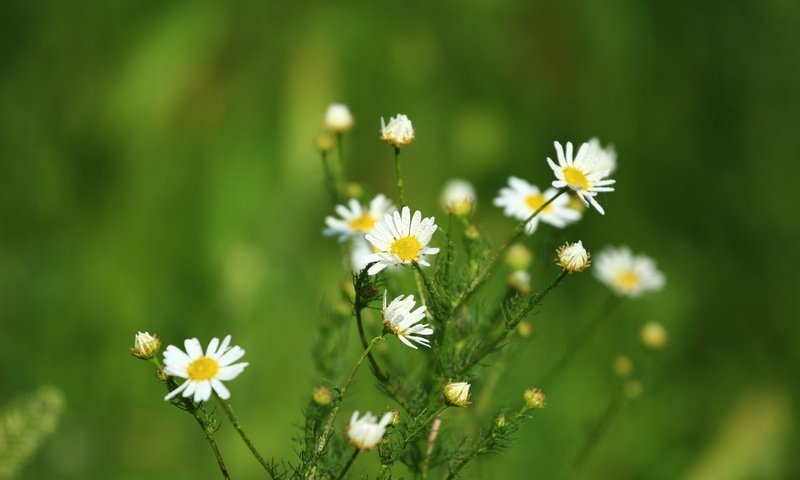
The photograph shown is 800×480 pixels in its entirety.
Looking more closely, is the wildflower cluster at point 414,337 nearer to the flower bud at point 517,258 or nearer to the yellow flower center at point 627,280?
the flower bud at point 517,258

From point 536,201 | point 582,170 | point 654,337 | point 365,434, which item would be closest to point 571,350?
point 654,337

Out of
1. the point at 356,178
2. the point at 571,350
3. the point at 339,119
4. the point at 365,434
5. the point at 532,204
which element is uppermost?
the point at 356,178

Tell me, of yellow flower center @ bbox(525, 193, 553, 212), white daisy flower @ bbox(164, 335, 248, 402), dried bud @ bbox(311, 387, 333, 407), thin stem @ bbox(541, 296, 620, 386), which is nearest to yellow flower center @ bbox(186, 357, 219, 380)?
white daisy flower @ bbox(164, 335, 248, 402)

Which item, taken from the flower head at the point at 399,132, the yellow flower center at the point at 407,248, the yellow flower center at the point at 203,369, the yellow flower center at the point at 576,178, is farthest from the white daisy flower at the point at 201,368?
the yellow flower center at the point at 576,178

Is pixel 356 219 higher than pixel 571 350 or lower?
higher

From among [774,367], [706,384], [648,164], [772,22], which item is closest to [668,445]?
[706,384]

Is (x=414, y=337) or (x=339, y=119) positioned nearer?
(x=414, y=337)

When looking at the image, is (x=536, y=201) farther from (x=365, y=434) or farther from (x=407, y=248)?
(x=365, y=434)

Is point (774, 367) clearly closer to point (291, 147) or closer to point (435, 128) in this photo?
point (435, 128)
